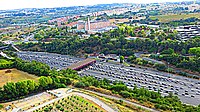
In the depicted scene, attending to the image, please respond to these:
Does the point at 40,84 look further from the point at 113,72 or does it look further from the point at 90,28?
the point at 90,28

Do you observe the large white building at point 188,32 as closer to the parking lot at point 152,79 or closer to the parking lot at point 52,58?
the parking lot at point 152,79

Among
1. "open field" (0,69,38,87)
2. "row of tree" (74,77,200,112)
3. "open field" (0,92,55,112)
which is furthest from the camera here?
"open field" (0,69,38,87)

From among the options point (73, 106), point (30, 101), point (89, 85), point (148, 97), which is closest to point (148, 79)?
point (148, 97)

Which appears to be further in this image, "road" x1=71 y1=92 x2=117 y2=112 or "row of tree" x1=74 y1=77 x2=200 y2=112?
"road" x1=71 y1=92 x2=117 y2=112

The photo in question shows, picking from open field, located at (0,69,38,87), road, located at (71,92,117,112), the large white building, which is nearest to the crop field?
road, located at (71,92,117,112)

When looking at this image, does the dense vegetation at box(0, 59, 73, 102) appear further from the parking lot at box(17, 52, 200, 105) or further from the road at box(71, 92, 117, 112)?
the parking lot at box(17, 52, 200, 105)

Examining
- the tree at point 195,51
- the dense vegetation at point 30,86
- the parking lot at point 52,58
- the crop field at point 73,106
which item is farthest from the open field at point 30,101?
the tree at point 195,51
